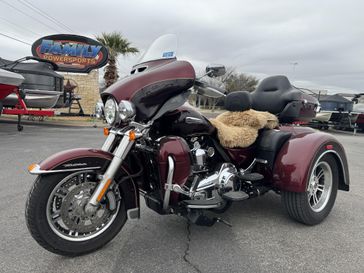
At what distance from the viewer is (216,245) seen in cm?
264

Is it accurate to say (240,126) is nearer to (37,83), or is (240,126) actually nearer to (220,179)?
(220,179)

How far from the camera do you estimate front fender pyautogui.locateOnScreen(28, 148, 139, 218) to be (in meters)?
2.12

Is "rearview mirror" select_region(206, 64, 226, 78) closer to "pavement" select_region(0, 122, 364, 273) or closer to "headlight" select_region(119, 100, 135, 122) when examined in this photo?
"headlight" select_region(119, 100, 135, 122)

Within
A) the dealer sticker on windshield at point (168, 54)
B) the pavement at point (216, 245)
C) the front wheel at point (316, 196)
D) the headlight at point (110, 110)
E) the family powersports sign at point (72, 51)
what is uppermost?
the family powersports sign at point (72, 51)

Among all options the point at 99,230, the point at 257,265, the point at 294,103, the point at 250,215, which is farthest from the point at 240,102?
the point at 99,230

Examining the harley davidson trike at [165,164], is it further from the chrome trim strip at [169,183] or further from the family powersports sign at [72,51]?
the family powersports sign at [72,51]

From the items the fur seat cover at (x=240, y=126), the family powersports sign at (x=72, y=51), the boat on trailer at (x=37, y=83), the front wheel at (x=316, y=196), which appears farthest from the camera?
the family powersports sign at (x=72, y=51)

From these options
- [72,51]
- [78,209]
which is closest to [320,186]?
[78,209]

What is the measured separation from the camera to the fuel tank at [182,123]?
258 cm

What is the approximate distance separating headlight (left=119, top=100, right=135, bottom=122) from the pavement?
1.12 meters

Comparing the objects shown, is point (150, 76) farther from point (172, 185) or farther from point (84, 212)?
point (84, 212)

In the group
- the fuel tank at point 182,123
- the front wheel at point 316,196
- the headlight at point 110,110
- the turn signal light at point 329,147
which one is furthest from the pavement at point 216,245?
the headlight at point 110,110

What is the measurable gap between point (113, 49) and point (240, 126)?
16194 mm

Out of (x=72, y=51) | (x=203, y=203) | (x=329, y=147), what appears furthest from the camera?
(x=72, y=51)
